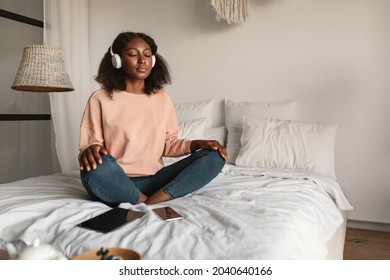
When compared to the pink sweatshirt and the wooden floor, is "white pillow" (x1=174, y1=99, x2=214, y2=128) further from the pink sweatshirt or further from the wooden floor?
the wooden floor

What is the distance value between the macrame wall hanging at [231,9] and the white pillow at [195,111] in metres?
0.55

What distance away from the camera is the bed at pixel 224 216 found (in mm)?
979

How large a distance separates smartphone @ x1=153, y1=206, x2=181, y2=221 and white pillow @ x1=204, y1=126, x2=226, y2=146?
1.24 m

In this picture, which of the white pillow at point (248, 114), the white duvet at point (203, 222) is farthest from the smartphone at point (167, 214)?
the white pillow at point (248, 114)

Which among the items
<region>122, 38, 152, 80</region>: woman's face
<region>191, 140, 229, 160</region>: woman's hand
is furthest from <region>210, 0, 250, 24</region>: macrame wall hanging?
<region>191, 140, 229, 160</region>: woman's hand

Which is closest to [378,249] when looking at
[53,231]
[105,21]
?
[53,231]

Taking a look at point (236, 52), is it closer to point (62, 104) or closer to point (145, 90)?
point (145, 90)

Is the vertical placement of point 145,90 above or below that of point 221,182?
above

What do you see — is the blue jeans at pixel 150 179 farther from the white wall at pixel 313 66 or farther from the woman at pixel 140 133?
the white wall at pixel 313 66

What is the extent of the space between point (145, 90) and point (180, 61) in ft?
3.82

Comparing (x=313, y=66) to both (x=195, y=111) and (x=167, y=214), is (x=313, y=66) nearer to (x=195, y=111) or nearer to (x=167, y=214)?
(x=195, y=111)
